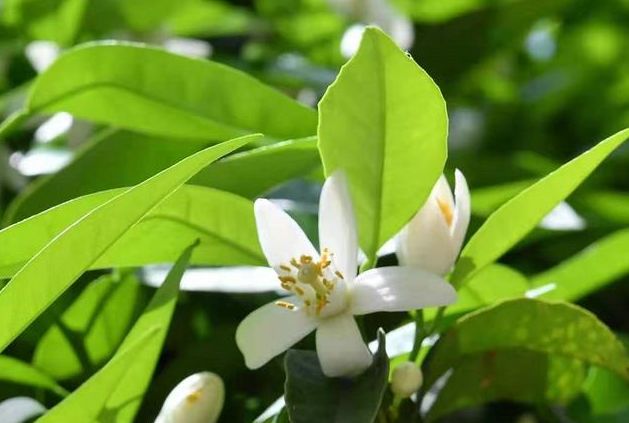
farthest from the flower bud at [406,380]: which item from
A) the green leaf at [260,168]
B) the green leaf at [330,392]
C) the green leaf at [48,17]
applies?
the green leaf at [48,17]

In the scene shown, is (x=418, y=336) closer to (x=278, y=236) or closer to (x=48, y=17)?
(x=278, y=236)

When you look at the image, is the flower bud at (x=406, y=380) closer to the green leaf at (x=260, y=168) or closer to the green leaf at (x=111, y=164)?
the green leaf at (x=260, y=168)

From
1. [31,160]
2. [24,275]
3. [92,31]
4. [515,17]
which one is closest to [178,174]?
[24,275]

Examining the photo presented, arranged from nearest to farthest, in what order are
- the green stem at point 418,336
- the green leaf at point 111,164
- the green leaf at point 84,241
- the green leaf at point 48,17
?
the green leaf at point 84,241 → the green stem at point 418,336 → the green leaf at point 111,164 → the green leaf at point 48,17

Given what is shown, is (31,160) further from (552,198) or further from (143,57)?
(552,198)

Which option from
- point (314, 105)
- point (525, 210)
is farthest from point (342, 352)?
point (314, 105)
